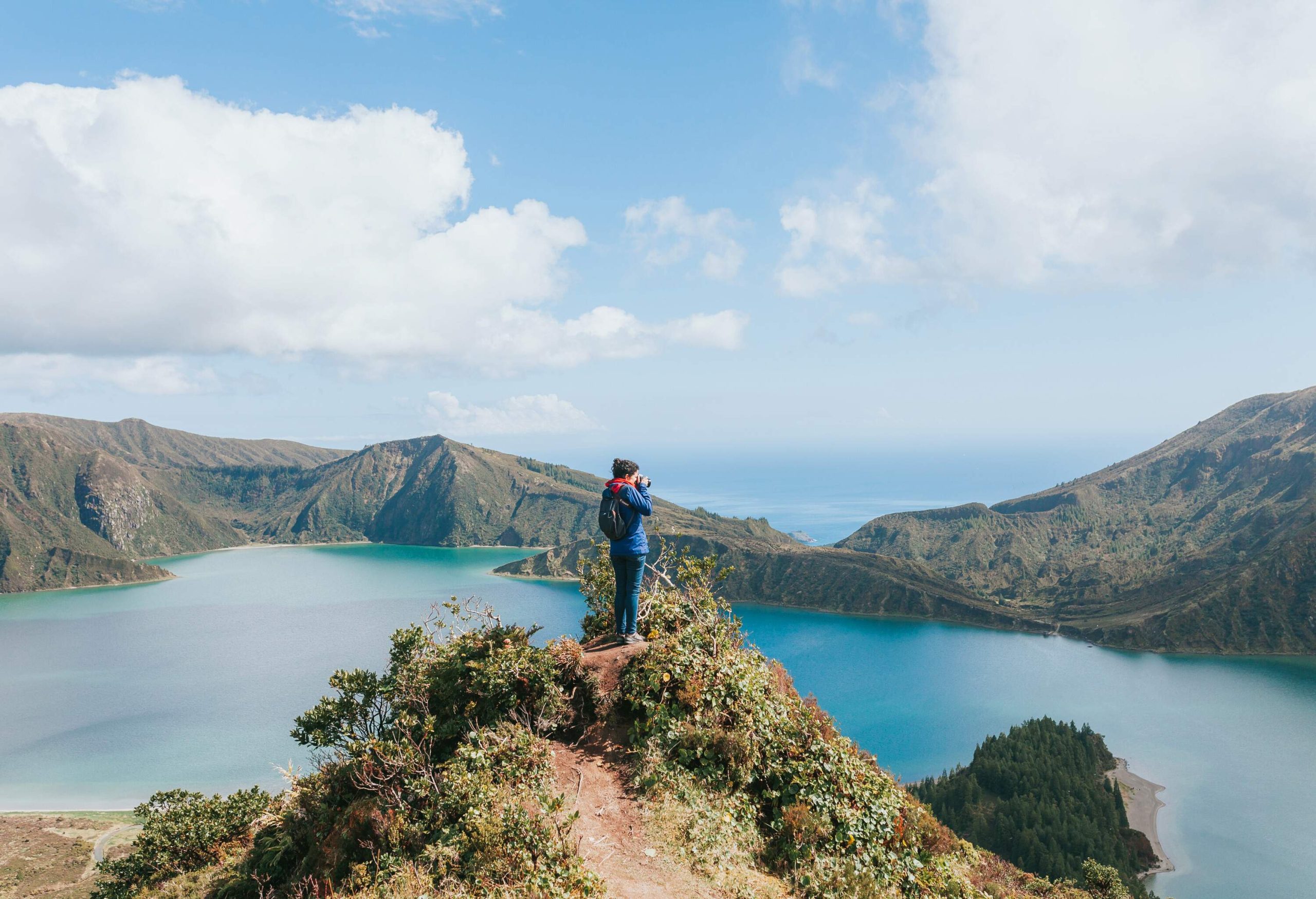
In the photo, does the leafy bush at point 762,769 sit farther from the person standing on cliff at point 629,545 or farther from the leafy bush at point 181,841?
the leafy bush at point 181,841

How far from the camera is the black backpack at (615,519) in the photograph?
11.1 m

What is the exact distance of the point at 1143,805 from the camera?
76062 mm

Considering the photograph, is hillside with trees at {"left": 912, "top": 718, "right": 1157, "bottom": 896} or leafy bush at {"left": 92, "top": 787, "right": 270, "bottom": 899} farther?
hillside with trees at {"left": 912, "top": 718, "right": 1157, "bottom": 896}

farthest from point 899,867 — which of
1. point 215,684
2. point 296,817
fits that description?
point 215,684

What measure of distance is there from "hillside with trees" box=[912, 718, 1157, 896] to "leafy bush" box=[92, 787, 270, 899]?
2452 inches

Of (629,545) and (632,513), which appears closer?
(632,513)

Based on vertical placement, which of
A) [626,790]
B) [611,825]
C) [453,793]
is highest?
[453,793]

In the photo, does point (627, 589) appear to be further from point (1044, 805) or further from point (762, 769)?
point (1044, 805)

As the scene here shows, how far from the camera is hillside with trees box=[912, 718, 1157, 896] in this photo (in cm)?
6394

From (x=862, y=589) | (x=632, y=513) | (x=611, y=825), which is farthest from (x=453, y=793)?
(x=862, y=589)

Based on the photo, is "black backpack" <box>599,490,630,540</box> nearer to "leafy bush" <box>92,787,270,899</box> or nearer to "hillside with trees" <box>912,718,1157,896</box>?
"leafy bush" <box>92,787,270,899</box>

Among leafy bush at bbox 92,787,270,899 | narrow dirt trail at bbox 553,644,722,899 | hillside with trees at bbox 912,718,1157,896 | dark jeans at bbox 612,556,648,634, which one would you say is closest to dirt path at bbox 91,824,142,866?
leafy bush at bbox 92,787,270,899

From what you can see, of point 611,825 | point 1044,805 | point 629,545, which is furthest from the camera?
point 1044,805

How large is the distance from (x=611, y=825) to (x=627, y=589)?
3931mm
